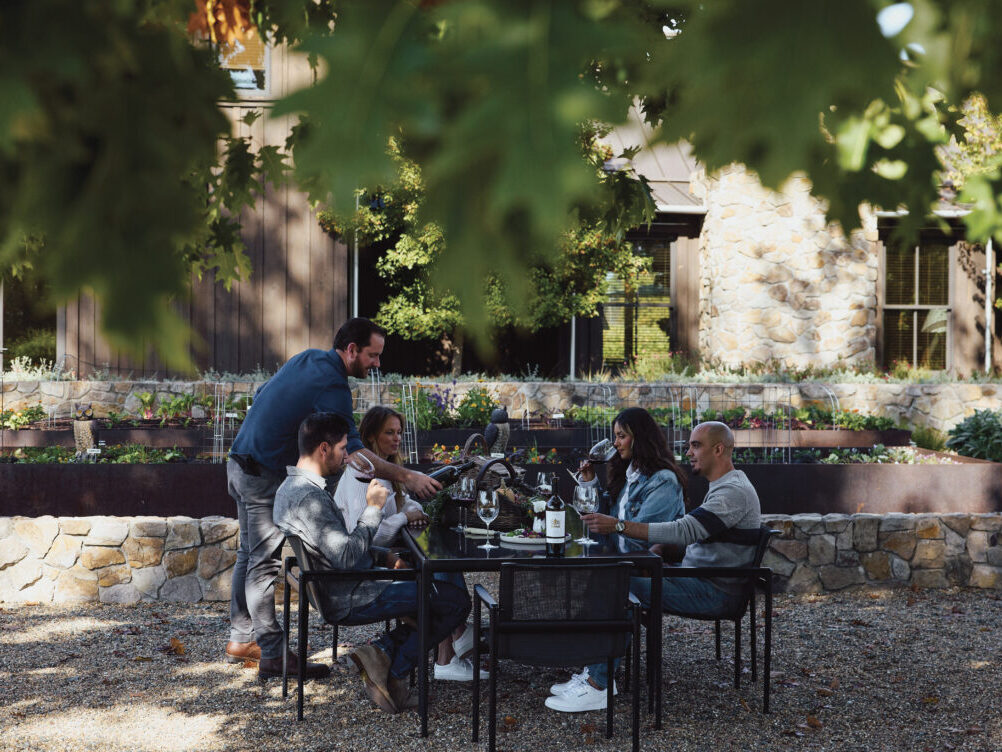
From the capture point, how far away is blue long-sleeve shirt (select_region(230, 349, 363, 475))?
4660mm

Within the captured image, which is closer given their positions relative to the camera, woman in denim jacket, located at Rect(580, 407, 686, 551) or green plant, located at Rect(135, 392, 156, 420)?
woman in denim jacket, located at Rect(580, 407, 686, 551)

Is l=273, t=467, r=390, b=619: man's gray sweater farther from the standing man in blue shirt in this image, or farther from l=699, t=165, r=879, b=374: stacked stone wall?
l=699, t=165, r=879, b=374: stacked stone wall

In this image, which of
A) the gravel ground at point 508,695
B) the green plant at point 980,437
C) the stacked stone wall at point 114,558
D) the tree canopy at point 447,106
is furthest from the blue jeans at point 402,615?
the green plant at point 980,437

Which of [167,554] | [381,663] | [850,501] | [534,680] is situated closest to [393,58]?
[381,663]

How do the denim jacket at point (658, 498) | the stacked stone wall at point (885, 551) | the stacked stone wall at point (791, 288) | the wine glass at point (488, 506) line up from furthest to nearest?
the stacked stone wall at point (791, 288)
the stacked stone wall at point (885, 551)
the denim jacket at point (658, 498)
the wine glass at point (488, 506)

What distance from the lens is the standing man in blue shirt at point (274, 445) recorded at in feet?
15.3

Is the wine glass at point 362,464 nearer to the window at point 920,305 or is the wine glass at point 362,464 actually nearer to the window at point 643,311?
the window at point 643,311

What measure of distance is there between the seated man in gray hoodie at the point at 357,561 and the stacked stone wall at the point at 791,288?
35.5 feet

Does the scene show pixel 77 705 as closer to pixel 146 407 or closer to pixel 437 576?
pixel 437 576

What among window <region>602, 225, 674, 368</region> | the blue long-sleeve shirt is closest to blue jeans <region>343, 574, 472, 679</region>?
the blue long-sleeve shirt

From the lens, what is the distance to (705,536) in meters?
4.41

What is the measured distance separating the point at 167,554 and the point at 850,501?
16.3 feet

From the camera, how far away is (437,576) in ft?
17.0

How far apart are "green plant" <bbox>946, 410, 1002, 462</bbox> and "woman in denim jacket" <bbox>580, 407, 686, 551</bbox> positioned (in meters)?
4.91
